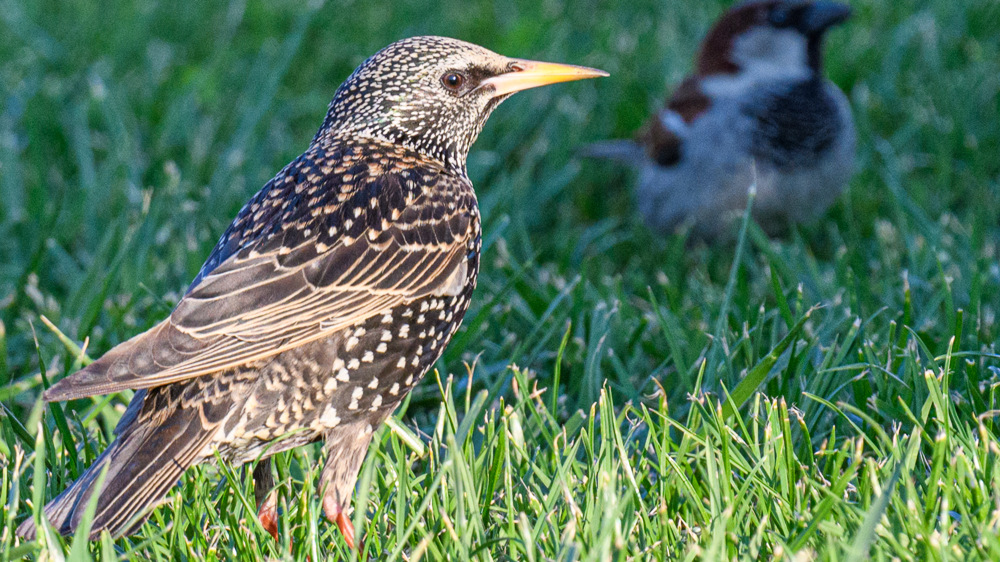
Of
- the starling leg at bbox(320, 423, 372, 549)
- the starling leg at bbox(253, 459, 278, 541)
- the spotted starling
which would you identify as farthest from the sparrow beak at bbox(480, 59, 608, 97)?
the starling leg at bbox(253, 459, 278, 541)

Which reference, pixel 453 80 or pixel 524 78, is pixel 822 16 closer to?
pixel 524 78

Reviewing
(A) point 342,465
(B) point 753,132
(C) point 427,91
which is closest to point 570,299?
(C) point 427,91

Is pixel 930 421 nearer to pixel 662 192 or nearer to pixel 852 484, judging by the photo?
pixel 852 484

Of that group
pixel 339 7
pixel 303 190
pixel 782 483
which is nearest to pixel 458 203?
pixel 303 190

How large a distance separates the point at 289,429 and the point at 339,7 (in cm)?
485

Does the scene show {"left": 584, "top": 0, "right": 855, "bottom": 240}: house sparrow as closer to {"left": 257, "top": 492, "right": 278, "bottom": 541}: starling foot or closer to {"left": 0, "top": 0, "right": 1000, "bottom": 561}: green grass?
{"left": 0, "top": 0, "right": 1000, "bottom": 561}: green grass

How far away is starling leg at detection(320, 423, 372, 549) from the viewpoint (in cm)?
272

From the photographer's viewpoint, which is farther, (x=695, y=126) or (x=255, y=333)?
(x=695, y=126)

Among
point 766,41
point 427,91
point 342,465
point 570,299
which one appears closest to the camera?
point 342,465

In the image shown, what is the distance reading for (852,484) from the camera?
266cm

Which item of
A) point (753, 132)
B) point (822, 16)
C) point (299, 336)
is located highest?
point (822, 16)

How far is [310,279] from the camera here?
8.87 ft

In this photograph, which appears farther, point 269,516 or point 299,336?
point 269,516

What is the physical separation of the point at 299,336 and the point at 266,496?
466mm
